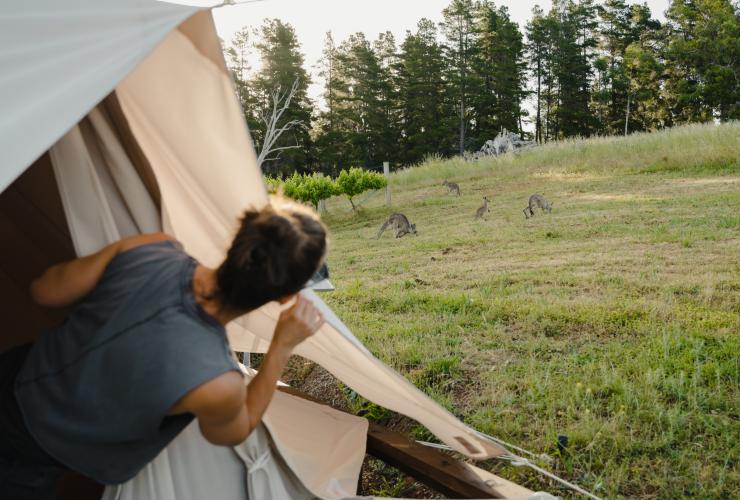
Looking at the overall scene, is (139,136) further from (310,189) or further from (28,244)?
(310,189)

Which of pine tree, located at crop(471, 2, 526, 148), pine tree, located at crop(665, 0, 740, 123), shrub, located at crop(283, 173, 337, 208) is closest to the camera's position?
shrub, located at crop(283, 173, 337, 208)

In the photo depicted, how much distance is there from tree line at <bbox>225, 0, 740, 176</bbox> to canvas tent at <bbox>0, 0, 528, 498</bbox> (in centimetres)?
3182

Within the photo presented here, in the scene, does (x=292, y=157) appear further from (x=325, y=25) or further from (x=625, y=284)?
(x=625, y=284)

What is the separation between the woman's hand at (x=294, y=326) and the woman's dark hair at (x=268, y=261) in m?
0.21

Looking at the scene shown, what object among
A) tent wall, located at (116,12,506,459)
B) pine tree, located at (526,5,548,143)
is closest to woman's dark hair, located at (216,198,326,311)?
tent wall, located at (116,12,506,459)

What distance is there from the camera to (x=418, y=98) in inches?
1374

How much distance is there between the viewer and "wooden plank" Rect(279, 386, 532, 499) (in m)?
2.30

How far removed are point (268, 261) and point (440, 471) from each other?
56.0 inches

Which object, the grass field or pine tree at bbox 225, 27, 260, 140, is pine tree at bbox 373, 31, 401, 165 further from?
the grass field

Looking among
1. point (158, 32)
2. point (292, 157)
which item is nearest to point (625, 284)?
point (158, 32)

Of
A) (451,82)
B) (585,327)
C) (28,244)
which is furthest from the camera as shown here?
(451,82)

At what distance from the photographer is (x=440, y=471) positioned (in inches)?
94.6

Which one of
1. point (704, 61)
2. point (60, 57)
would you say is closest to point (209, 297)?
point (60, 57)

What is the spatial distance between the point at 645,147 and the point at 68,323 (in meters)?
15.7
